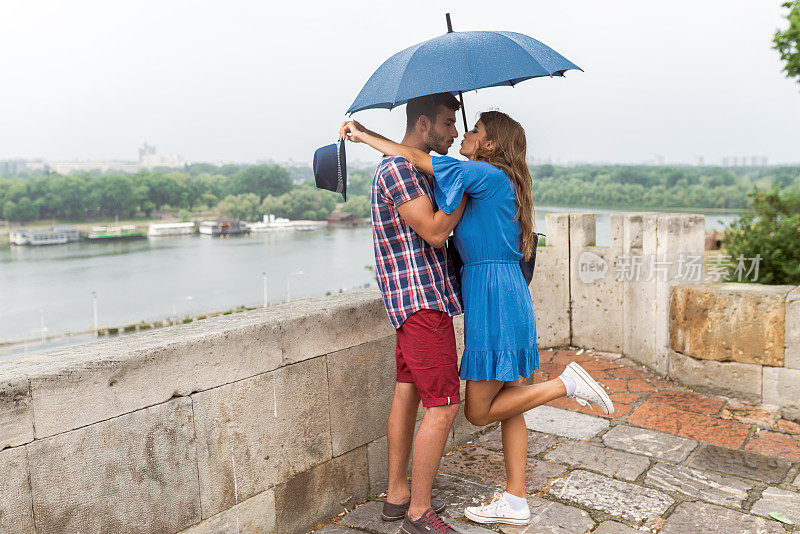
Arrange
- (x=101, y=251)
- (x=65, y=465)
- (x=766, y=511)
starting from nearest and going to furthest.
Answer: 1. (x=65, y=465)
2. (x=766, y=511)
3. (x=101, y=251)

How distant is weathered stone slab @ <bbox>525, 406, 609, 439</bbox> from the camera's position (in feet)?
10.9

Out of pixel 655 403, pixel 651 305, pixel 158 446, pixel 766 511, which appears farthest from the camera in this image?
pixel 651 305

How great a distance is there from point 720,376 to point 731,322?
344mm

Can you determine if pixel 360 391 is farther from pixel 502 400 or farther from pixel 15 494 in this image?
pixel 15 494

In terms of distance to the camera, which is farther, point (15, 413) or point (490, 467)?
point (490, 467)

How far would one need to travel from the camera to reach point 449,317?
212 centimetres

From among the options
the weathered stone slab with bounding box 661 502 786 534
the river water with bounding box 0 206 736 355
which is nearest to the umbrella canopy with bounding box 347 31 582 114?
the weathered stone slab with bounding box 661 502 786 534

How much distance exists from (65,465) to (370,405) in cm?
122

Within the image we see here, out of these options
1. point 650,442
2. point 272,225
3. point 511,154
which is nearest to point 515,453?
point 511,154

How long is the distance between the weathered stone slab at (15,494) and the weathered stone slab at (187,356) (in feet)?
0.25

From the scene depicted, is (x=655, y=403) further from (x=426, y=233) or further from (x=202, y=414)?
(x=202, y=414)

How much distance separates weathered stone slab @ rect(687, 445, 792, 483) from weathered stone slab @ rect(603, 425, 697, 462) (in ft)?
0.22

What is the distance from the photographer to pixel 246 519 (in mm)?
2156

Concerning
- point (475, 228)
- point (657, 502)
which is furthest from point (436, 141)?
point (657, 502)
